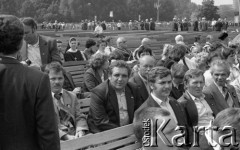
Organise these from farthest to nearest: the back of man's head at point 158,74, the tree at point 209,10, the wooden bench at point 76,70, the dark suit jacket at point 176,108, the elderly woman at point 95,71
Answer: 1. the tree at point 209,10
2. the wooden bench at point 76,70
3. the elderly woman at point 95,71
4. the back of man's head at point 158,74
5. the dark suit jacket at point 176,108

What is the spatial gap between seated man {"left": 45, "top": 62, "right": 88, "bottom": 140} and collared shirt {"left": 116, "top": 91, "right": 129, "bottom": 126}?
1.59ft

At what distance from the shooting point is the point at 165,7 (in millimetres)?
94688

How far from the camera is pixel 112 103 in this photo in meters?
4.90

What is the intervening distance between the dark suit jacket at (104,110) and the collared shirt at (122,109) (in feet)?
0.15

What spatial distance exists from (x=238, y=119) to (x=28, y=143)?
1.43 metres

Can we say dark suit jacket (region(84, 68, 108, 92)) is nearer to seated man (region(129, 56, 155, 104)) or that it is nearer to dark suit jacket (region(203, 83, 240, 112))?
seated man (region(129, 56, 155, 104))

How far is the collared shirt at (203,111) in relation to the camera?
202 inches

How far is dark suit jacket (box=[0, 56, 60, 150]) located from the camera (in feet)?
8.94

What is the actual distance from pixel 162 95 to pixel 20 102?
2.32 meters

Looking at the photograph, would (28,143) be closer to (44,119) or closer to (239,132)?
(44,119)

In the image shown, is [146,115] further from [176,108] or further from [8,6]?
[8,6]

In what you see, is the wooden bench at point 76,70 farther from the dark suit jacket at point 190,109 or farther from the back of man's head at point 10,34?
the back of man's head at point 10,34

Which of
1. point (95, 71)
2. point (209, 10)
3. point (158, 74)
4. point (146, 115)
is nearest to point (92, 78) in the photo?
point (95, 71)

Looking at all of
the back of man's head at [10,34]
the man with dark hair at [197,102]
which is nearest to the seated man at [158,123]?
the back of man's head at [10,34]
